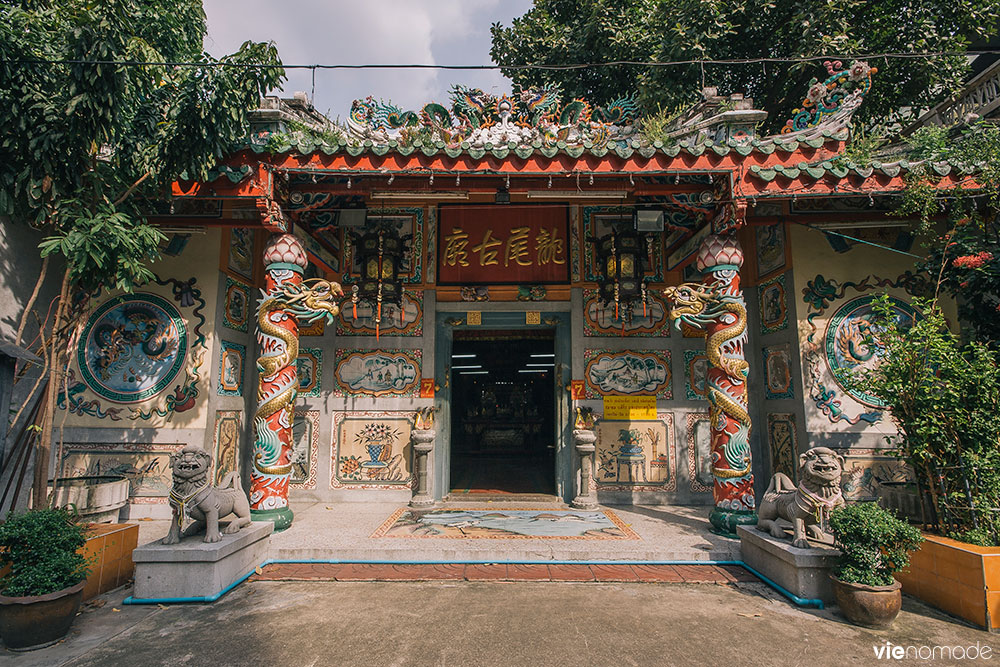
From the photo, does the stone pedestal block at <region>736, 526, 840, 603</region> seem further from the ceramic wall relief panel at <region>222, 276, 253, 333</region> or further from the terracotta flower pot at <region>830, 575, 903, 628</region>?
the ceramic wall relief panel at <region>222, 276, 253, 333</region>

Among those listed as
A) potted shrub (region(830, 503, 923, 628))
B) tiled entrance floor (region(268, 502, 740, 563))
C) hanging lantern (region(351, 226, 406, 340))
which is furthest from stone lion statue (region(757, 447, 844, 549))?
hanging lantern (region(351, 226, 406, 340))

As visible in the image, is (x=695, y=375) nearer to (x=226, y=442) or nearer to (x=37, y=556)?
(x=226, y=442)

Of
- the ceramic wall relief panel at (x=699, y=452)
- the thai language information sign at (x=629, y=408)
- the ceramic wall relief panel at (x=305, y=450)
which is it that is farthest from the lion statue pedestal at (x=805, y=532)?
the ceramic wall relief panel at (x=305, y=450)

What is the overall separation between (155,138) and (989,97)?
41.0 feet

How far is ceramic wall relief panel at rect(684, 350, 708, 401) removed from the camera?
7.84 metres

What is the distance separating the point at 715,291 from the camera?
20.1 feet

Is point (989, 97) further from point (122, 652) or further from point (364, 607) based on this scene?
point (122, 652)

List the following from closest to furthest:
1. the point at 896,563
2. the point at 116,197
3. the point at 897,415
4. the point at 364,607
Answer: the point at 896,563 → the point at 364,607 → the point at 897,415 → the point at 116,197

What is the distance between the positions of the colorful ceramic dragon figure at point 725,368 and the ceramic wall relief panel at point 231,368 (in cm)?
610

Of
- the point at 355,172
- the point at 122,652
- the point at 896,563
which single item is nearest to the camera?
the point at 122,652

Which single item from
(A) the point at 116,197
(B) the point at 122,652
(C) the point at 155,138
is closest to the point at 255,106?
(C) the point at 155,138

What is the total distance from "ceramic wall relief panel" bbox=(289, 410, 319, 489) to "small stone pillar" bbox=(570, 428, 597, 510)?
4.04 meters

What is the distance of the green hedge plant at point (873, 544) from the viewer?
3865mm

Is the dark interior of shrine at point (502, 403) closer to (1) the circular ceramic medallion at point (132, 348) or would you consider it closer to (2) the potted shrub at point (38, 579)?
(1) the circular ceramic medallion at point (132, 348)
